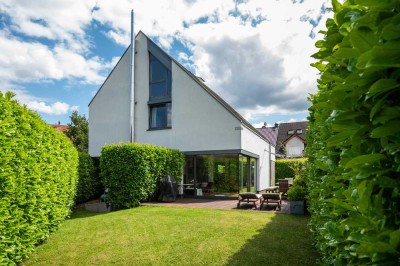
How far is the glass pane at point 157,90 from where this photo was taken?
1909 centimetres

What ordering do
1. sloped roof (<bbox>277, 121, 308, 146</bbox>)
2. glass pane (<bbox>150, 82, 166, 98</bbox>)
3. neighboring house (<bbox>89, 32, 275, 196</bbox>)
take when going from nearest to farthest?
neighboring house (<bbox>89, 32, 275, 196</bbox>) < glass pane (<bbox>150, 82, 166, 98</bbox>) < sloped roof (<bbox>277, 121, 308, 146</bbox>)

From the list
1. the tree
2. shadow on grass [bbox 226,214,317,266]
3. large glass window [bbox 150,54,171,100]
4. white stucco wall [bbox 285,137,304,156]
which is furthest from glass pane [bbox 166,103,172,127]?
white stucco wall [bbox 285,137,304,156]

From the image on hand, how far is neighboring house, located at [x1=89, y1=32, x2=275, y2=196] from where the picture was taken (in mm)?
17328

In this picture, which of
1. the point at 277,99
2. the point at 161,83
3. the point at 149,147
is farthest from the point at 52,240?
the point at 277,99

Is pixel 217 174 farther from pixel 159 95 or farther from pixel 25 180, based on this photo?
pixel 25 180

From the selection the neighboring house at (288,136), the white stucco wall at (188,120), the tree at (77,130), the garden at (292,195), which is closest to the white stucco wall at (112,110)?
the white stucco wall at (188,120)

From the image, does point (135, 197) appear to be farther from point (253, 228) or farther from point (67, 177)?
point (253, 228)

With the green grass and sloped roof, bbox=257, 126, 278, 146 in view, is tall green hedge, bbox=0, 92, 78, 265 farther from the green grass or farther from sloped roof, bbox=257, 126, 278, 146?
sloped roof, bbox=257, 126, 278, 146

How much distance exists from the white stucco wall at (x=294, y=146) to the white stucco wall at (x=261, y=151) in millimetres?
17379

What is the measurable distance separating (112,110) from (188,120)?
6.47 m

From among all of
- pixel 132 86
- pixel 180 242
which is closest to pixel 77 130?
pixel 132 86

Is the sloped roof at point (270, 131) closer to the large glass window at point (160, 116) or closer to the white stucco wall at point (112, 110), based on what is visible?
the large glass window at point (160, 116)

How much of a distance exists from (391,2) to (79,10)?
14315 mm

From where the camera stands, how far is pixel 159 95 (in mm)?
19125
